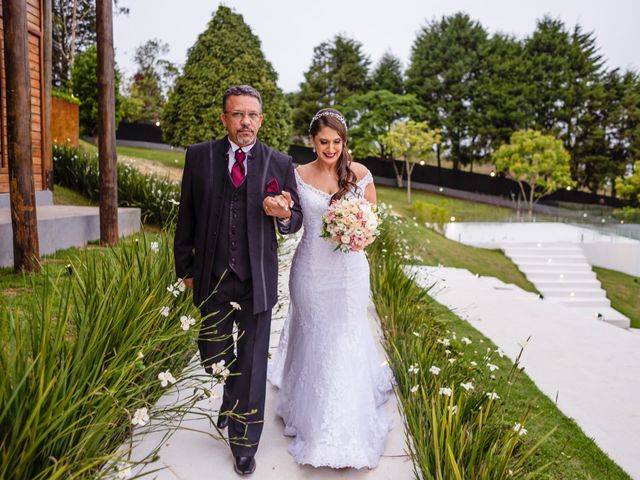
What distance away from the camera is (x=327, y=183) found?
363cm

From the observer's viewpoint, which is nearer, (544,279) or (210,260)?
(210,260)

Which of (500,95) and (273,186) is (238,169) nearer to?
(273,186)

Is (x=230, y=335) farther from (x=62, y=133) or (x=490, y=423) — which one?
(x=62, y=133)

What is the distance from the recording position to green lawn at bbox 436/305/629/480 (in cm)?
381

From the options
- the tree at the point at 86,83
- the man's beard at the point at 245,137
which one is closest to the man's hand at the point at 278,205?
the man's beard at the point at 245,137

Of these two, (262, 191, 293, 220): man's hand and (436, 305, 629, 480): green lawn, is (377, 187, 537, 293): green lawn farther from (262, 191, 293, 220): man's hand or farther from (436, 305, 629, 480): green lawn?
(262, 191, 293, 220): man's hand

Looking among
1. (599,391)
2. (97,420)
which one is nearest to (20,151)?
(97,420)

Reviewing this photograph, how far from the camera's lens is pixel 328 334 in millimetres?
3449

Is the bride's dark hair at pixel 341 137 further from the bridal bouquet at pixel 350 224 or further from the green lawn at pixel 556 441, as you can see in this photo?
the green lawn at pixel 556 441

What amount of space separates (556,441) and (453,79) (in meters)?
38.8

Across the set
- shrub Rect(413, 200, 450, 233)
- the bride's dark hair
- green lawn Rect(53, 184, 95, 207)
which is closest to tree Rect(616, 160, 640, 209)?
shrub Rect(413, 200, 450, 233)

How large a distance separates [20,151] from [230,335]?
3.96 meters

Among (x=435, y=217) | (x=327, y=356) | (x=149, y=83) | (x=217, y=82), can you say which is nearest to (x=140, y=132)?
(x=149, y=83)

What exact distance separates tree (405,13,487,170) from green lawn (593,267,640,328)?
20.9 m
